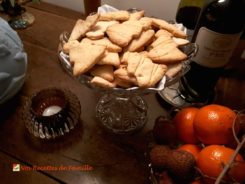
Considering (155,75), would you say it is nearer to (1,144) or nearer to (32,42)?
(1,144)

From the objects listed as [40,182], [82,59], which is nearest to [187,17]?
[82,59]

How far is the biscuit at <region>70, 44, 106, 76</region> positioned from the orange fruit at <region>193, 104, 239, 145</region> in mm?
177

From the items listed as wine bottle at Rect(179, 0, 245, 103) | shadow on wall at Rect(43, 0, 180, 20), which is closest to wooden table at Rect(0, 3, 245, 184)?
wine bottle at Rect(179, 0, 245, 103)

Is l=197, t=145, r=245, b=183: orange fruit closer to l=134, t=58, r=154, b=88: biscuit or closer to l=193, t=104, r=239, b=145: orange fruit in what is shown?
l=193, t=104, r=239, b=145: orange fruit

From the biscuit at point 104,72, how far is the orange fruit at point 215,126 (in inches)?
5.8

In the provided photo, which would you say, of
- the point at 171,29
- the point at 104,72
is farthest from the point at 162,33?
the point at 104,72

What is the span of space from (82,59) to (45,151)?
196 millimetres

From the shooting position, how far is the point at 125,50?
43 centimetres

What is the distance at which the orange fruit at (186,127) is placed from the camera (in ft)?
1.43

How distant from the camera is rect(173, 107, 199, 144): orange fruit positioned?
435mm

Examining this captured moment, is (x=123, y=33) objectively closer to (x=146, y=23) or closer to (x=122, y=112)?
(x=146, y=23)

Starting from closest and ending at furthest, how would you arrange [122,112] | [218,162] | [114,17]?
1. [218,162]
2. [114,17]
3. [122,112]

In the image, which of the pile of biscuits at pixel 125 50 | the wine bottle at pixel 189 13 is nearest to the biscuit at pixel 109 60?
the pile of biscuits at pixel 125 50

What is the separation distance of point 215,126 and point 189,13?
317 mm
